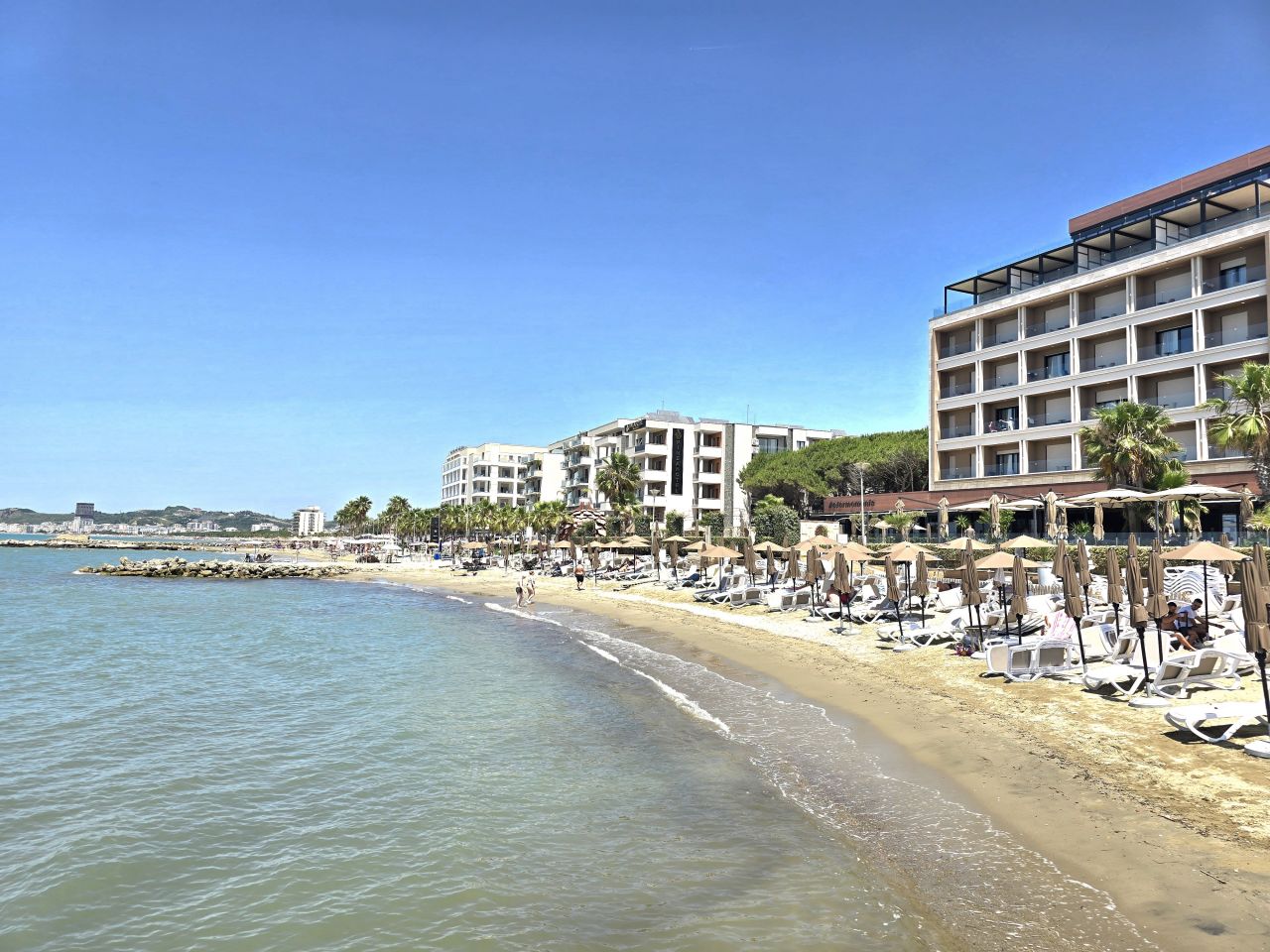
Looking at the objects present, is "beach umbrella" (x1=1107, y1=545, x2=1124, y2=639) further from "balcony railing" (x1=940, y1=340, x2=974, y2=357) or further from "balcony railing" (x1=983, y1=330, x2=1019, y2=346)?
"balcony railing" (x1=940, y1=340, x2=974, y2=357)

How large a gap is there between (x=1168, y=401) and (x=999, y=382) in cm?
1035

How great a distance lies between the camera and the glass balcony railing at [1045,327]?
45.0 m

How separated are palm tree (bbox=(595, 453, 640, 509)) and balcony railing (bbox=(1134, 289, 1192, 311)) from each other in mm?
39116

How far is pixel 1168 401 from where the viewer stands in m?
39.6

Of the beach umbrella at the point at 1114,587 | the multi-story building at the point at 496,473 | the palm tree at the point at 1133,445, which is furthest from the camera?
the multi-story building at the point at 496,473

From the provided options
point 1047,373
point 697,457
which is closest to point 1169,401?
point 1047,373

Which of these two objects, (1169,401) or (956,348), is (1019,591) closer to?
(1169,401)

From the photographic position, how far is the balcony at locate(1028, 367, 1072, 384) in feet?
147

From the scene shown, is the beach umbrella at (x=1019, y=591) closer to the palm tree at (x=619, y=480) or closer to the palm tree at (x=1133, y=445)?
the palm tree at (x=1133, y=445)

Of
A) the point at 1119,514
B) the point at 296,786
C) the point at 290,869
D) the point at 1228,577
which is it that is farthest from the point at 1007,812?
the point at 1119,514

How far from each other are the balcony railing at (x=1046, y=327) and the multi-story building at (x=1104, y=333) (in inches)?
2.9

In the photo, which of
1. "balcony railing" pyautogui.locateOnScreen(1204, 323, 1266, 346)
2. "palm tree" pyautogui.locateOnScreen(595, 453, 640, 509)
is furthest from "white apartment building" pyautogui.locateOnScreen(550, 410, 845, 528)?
"balcony railing" pyautogui.locateOnScreen(1204, 323, 1266, 346)

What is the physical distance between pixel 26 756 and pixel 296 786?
4652 millimetres

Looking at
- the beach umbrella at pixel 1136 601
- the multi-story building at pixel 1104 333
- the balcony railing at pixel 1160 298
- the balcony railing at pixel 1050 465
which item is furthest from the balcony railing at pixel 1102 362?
the beach umbrella at pixel 1136 601
